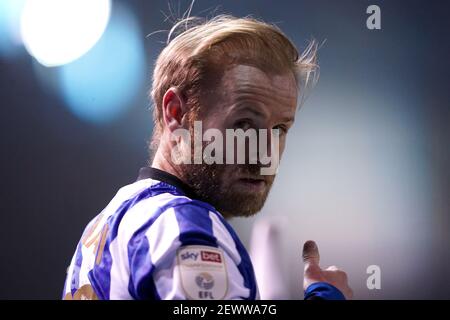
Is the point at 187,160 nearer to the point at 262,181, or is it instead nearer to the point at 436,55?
the point at 262,181

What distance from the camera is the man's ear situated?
1.19 m

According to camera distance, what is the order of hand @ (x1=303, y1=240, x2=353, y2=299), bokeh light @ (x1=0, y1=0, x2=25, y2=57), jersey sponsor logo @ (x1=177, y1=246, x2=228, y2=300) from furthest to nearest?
bokeh light @ (x1=0, y1=0, x2=25, y2=57)
hand @ (x1=303, y1=240, x2=353, y2=299)
jersey sponsor logo @ (x1=177, y1=246, x2=228, y2=300)

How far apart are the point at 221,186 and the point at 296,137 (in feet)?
3.41

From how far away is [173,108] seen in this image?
47.3 inches

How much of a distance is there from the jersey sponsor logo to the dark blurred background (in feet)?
3.95

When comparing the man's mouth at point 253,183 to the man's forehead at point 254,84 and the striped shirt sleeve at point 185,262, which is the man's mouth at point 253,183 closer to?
the man's forehead at point 254,84

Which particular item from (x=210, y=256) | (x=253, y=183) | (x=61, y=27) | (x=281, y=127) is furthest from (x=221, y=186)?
(x=61, y=27)

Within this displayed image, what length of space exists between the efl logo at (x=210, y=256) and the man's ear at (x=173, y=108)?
17.4 inches

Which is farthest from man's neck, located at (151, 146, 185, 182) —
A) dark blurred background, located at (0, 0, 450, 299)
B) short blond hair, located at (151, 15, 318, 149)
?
dark blurred background, located at (0, 0, 450, 299)

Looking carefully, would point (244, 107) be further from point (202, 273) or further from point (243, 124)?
point (202, 273)

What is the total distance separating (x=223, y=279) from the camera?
79 cm

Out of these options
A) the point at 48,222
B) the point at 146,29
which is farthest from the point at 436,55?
the point at 48,222

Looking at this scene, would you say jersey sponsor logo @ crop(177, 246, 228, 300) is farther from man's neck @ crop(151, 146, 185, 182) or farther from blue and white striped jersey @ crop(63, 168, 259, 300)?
man's neck @ crop(151, 146, 185, 182)

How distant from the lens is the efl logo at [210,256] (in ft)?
2.59
